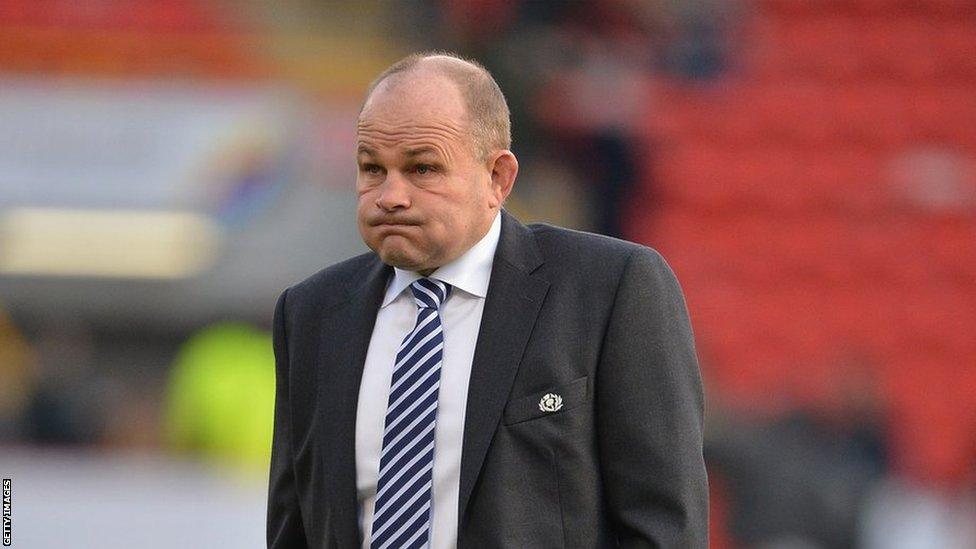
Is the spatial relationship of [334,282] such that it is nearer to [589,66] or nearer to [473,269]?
[473,269]

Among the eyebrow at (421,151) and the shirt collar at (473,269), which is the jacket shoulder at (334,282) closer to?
the shirt collar at (473,269)

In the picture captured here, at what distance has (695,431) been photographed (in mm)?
1979

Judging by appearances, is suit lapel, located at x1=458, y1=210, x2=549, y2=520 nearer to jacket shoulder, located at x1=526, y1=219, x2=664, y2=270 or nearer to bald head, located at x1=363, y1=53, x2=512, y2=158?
jacket shoulder, located at x1=526, y1=219, x2=664, y2=270

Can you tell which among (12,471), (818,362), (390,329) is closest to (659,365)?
(390,329)

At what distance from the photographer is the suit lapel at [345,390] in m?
2.00

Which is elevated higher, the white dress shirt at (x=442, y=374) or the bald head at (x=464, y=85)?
the bald head at (x=464, y=85)

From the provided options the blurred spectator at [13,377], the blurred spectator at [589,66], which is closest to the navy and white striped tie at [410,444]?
the blurred spectator at [13,377]

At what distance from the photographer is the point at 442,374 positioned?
1997 mm

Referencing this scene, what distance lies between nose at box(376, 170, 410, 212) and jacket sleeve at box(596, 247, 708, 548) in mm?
302

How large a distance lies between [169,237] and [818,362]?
366cm

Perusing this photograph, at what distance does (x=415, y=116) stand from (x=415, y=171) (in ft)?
0.23

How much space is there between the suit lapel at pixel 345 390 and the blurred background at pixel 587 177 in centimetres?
551

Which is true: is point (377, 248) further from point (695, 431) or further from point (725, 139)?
point (725, 139)

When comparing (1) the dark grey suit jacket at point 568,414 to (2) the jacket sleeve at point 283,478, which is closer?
(1) the dark grey suit jacket at point 568,414
